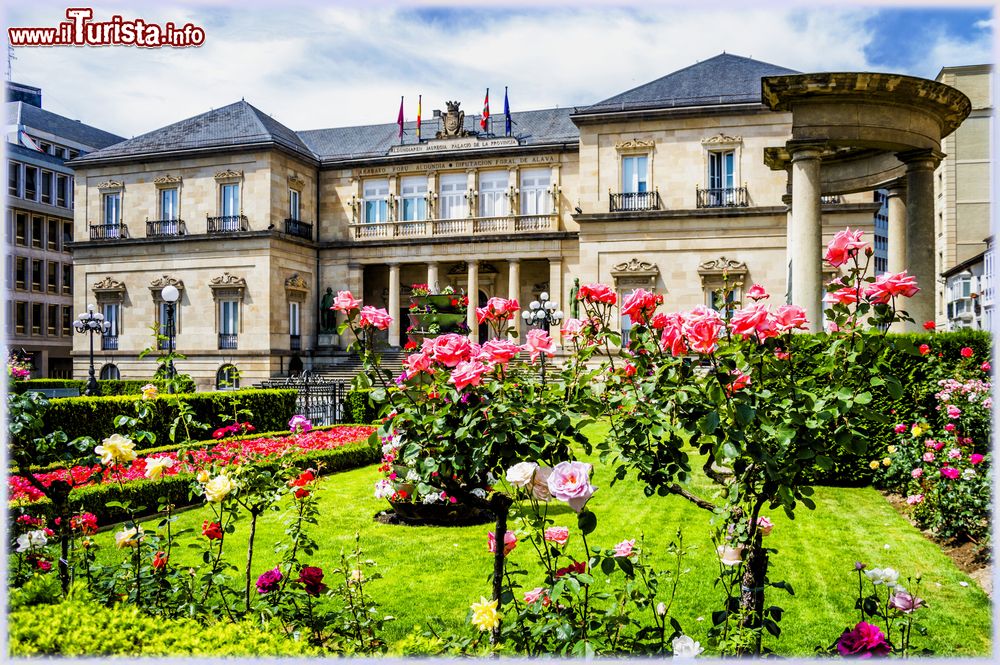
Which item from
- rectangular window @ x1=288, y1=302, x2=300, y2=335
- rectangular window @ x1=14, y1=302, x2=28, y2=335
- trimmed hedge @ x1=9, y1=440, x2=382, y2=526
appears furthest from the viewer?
rectangular window @ x1=14, y1=302, x2=28, y2=335

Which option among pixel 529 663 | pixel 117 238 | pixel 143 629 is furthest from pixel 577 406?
pixel 117 238

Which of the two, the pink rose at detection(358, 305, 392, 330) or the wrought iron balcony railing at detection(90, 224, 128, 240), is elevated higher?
the wrought iron balcony railing at detection(90, 224, 128, 240)

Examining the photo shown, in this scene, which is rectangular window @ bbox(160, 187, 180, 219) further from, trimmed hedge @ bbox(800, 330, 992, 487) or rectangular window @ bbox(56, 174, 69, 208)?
trimmed hedge @ bbox(800, 330, 992, 487)

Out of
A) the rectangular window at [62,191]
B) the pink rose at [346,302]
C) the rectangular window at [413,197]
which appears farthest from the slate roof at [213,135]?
the pink rose at [346,302]

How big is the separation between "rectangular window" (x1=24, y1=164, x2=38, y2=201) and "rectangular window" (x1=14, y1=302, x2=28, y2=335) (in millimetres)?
7324

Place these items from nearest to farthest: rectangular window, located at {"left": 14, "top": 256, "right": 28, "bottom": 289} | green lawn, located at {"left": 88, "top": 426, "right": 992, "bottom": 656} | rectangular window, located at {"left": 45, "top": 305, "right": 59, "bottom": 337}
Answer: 1. green lawn, located at {"left": 88, "top": 426, "right": 992, "bottom": 656}
2. rectangular window, located at {"left": 14, "top": 256, "right": 28, "bottom": 289}
3. rectangular window, located at {"left": 45, "top": 305, "right": 59, "bottom": 337}

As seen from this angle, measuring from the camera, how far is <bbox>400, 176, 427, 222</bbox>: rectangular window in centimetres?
3703

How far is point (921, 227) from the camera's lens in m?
12.8

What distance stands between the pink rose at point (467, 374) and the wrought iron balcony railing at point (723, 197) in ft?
93.9

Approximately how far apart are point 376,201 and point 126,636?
116 ft

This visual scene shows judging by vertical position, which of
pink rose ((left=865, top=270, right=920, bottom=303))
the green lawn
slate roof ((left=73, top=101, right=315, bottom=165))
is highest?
slate roof ((left=73, top=101, right=315, bottom=165))

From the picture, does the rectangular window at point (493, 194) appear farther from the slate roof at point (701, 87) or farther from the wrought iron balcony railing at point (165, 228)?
the wrought iron balcony railing at point (165, 228)

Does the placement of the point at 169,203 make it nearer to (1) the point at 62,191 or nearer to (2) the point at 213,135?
(2) the point at 213,135

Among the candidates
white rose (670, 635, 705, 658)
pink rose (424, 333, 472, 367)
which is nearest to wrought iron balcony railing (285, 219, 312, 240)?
pink rose (424, 333, 472, 367)
